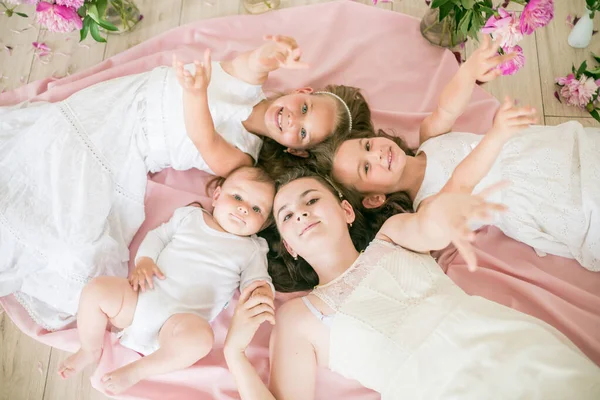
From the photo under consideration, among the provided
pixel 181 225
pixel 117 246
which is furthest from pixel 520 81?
pixel 117 246

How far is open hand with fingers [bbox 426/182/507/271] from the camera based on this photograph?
0.95m

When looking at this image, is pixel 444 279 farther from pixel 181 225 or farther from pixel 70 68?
pixel 70 68

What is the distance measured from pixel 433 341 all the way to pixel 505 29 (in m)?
0.77

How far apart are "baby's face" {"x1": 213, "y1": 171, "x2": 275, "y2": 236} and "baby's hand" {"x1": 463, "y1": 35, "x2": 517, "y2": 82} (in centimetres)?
62

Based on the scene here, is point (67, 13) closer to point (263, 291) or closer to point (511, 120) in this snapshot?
point (263, 291)

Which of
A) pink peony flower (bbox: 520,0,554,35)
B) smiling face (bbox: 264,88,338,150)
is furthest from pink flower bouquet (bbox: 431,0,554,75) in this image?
smiling face (bbox: 264,88,338,150)

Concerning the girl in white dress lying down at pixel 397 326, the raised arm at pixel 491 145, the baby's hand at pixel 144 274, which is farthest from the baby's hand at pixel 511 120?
the baby's hand at pixel 144 274

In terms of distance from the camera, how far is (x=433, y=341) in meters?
1.16

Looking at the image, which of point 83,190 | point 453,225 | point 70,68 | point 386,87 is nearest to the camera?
point 453,225

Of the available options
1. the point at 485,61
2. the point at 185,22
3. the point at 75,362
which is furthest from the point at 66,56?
the point at 485,61

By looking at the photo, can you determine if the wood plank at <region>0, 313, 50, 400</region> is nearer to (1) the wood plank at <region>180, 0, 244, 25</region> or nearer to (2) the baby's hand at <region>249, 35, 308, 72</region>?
(2) the baby's hand at <region>249, 35, 308, 72</region>

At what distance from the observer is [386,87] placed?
5.81ft

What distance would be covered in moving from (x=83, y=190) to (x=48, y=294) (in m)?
0.30

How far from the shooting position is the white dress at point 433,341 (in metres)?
1.06
